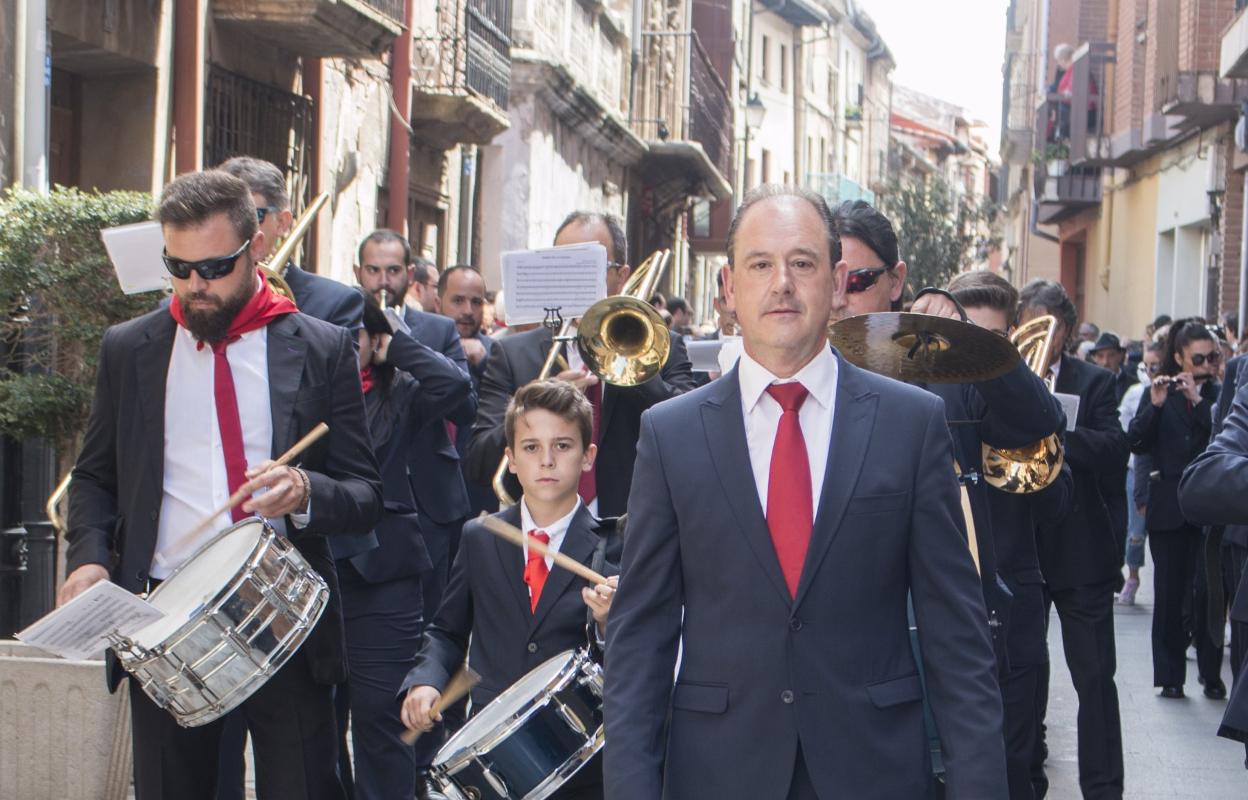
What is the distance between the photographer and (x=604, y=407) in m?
6.02

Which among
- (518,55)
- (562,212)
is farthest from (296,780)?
(562,212)

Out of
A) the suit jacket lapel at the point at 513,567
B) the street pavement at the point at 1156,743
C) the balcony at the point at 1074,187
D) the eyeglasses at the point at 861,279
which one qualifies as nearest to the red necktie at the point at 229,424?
the suit jacket lapel at the point at 513,567

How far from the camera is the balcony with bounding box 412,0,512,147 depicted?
17.3 metres

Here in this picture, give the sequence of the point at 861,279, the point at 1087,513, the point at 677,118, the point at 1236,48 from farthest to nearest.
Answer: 1. the point at 677,118
2. the point at 1236,48
3. the point at 1087,513
4. the point at 861,279

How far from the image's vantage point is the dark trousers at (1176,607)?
9.58 meters

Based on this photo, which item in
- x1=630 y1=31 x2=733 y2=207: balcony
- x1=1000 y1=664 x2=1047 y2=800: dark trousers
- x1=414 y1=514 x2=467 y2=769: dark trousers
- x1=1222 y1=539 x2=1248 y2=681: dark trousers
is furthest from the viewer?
x1=630 y1=31 x2=733 y2=207: balcony

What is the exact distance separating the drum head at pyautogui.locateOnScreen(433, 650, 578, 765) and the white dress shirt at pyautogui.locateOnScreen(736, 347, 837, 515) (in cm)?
118

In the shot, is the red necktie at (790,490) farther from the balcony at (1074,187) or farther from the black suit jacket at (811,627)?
the balcony at (1074,187)

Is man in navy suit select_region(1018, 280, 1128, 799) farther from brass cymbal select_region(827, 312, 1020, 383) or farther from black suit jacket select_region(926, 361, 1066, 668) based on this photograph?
brass cymbal select_region(827, 312, 1020, 383)

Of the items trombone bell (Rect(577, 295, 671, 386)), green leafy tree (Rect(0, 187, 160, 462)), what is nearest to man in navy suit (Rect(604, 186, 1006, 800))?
trombone bell (Rect(577, 295, 671, 386))

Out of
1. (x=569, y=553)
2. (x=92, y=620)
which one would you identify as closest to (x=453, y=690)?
(x=569, y=553)

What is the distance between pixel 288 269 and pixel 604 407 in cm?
114

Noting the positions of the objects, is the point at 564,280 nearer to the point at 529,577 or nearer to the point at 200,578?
the point at 529,577

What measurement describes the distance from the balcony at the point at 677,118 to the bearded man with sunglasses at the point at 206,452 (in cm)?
2573
